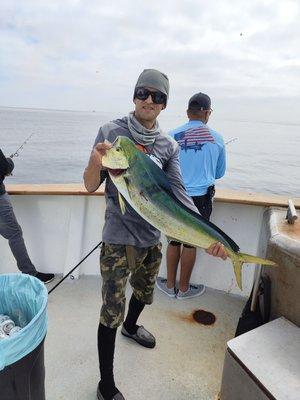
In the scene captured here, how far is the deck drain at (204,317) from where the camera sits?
10.5 feet

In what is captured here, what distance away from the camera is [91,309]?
327 centimetres

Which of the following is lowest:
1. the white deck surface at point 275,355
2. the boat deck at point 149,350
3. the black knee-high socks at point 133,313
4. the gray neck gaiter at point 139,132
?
the boat deck at point 149,350

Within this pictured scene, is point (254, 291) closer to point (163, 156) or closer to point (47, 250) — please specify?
point (163, 156)

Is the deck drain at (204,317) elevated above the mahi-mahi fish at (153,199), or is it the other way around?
the mahi-mahi fish at (153,199)

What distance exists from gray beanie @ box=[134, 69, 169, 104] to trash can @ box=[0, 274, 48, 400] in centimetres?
126

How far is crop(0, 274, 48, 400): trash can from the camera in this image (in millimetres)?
1361

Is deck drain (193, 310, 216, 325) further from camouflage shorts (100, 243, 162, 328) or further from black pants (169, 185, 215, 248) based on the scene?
camouflage shorts (100, 243, 162, 328)

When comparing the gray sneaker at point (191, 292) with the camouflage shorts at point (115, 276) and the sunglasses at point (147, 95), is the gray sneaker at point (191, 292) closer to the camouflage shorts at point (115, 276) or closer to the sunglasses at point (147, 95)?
the camouflage shorts at point (115, 276)

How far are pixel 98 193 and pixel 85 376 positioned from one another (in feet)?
5.64

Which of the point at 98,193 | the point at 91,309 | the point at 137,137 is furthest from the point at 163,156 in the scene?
the point at 91,309

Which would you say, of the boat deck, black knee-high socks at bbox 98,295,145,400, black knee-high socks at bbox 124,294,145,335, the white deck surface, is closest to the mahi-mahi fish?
the white deck surface

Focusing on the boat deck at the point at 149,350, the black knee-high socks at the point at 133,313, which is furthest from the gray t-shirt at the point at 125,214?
the boat deck at the point at 149,350

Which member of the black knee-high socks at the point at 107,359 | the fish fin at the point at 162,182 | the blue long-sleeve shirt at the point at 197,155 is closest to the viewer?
the fish fin at the point at 162,182

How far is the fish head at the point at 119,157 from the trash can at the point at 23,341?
70 cm
